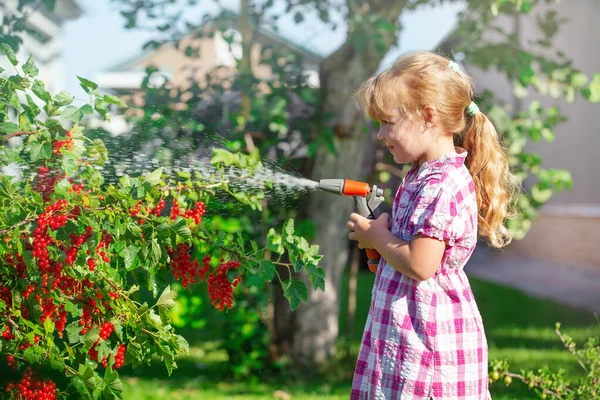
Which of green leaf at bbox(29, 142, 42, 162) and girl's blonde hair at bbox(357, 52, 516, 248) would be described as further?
girl's blonde hair at bbox(357, 52, 516, 248)

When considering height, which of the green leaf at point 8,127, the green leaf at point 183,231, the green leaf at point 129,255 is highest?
the green leaf at point 8,127

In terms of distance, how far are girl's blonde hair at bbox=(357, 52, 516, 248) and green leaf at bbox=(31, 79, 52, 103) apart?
0.86 metres

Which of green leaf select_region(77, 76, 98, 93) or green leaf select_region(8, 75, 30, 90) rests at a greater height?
green leaf select_region(77, 76, 98, 93)

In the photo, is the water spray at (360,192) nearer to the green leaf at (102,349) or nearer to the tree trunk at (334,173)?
the green leaf at (102,349)

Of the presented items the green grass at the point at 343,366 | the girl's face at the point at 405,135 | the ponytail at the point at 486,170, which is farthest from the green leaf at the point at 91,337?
the green grass at the point at 343,366

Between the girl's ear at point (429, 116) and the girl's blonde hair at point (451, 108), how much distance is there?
1 cm

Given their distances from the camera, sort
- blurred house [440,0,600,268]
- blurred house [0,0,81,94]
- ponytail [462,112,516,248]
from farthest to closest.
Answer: blurred house [440,0,600,268] < blurred house [0,0,81,94] < ponytail [462,112,516,248]

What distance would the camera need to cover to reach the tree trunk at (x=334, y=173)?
14.6 ft

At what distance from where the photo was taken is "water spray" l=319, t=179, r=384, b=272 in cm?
204

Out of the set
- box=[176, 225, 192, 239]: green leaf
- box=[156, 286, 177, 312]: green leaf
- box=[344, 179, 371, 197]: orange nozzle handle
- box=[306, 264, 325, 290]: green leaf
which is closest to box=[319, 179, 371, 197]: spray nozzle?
box=[344, 179, 371, 197]: orange nozzle handle

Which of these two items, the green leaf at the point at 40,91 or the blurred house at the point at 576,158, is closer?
the green leaf at the point at 40,91

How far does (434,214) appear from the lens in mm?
1899

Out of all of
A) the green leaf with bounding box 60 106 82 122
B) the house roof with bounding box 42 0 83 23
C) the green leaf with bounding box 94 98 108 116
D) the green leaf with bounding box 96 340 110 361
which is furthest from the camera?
the house roof with bounding box 42 0 83 23

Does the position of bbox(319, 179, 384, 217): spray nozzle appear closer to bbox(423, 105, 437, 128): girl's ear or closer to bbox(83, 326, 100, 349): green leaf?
bbox(423, 105, 437, 128): girl's ear
